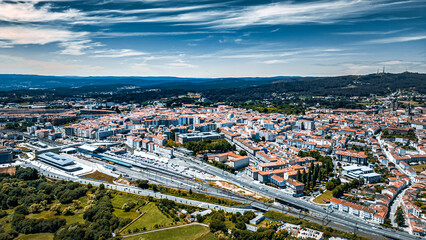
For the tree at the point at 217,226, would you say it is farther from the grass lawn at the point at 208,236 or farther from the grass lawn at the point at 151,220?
the grass lawn at the point at 151,220

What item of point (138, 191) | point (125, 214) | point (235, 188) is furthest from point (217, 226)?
point (138, 191)

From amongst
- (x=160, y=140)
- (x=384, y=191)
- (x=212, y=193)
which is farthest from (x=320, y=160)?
(x=160, y=140)

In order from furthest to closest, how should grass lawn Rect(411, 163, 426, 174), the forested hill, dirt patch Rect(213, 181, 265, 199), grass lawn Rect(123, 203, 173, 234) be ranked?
1. the forested hill
2. grass lawn Rect(411, 163, 426, 174)
3. dirt patch Rect(213, 181, 265, 199)
4. grass lawn Rect(123, 203, 173, 234)

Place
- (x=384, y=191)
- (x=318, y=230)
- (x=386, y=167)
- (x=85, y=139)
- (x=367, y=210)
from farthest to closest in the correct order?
(x=85, y=139) → (x=386, y=167) → (x=384, y=191) → (x=367, y=210) → (x=318, y=230)

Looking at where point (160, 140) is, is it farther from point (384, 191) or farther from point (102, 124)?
point (384, 191)

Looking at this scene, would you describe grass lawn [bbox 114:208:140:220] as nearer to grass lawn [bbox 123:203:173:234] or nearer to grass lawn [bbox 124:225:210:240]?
grass lawn [bbox 123:203:173:234]

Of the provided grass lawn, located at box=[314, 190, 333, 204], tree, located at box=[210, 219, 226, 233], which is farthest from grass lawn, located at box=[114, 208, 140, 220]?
grass lawn, located at box=[314, 190, 333, 204]

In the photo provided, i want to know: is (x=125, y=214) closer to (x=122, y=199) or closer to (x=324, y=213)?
(x=122, y=199)
